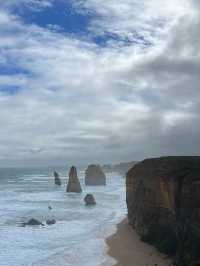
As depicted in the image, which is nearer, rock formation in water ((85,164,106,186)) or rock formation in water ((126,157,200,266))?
rock formation in water ((126,157,200,266))

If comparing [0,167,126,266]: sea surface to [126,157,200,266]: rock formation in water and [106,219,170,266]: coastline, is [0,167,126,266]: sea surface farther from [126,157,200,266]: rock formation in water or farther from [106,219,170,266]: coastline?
[126,157,200,266]: rock formation in water

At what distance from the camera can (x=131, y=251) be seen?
46469mm

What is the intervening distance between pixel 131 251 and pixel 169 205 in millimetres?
6851

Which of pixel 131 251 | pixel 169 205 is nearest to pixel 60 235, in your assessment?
pixel 131 251

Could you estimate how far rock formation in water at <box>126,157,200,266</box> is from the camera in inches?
1510

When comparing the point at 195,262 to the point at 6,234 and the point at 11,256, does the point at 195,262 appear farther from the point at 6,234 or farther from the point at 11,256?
the point at 6,234

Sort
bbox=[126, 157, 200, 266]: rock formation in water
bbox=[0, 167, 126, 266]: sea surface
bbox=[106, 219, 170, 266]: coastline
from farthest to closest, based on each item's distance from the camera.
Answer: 1. bbox=[0, 167, 126, 266]: sea surface
2. bbox=[106, 219, 170, 266]: coastline
3. bbox=[126, 157, 200, 266]: rock formation in water

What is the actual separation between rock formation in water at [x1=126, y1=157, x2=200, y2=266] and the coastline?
3.04ft

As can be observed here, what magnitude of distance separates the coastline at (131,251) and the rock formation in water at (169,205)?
927 mm

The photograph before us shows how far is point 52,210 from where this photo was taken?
85.2m

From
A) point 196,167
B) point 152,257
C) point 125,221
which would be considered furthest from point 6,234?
point 196,167

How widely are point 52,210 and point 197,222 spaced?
51.2 m

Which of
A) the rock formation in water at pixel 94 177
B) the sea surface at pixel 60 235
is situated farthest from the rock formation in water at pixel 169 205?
the rock formation in water at pixel 94 177

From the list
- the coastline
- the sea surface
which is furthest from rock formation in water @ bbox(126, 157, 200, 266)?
the sea surface
